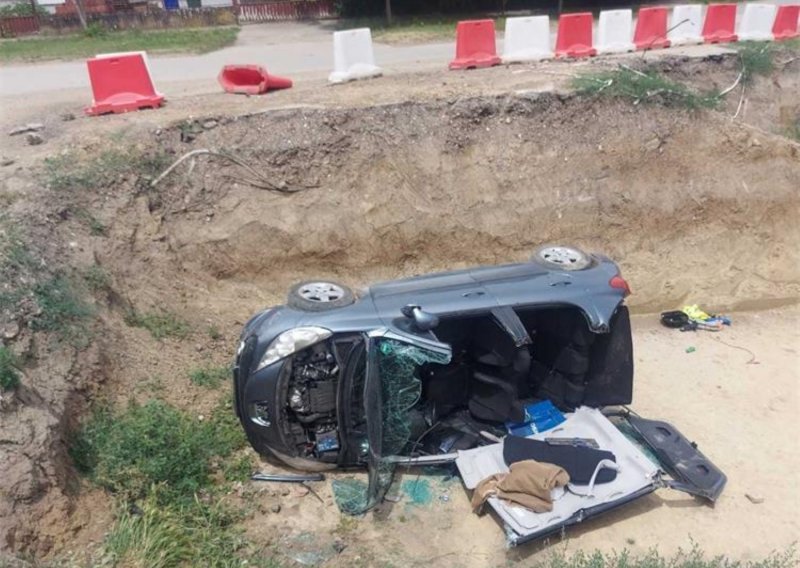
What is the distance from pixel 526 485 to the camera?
5254 mm

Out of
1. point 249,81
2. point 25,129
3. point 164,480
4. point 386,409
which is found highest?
point 249,81

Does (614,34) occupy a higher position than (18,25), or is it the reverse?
(18,25)

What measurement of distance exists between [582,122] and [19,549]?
8.64 m

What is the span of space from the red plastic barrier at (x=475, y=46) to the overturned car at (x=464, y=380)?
6.15 meters

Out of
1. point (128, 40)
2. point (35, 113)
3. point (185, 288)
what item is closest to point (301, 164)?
point (185, 288)

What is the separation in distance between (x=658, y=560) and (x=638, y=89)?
7.39m

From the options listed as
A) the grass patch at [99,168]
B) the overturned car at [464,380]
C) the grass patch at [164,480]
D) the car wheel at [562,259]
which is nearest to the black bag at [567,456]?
the overturned car at [464,380]

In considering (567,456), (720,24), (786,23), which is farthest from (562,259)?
(786,23)

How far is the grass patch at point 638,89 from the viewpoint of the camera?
33.2ft

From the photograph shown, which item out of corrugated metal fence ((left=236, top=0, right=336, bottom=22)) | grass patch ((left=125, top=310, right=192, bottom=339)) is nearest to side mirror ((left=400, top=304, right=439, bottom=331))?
grass patch ((left=125, top=310, right=192, bottom=339))

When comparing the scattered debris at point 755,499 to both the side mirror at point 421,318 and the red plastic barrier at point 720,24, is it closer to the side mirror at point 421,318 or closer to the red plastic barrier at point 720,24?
the side mirror at point 421,318

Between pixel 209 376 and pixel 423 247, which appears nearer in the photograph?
pixel 209 376

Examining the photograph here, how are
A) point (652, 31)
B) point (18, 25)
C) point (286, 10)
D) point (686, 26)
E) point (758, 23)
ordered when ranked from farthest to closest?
point (286, 10), point (18, 25), point (758, 23), point (686, 26), point (652, 31)

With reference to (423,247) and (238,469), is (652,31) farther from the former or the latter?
(238,469)
